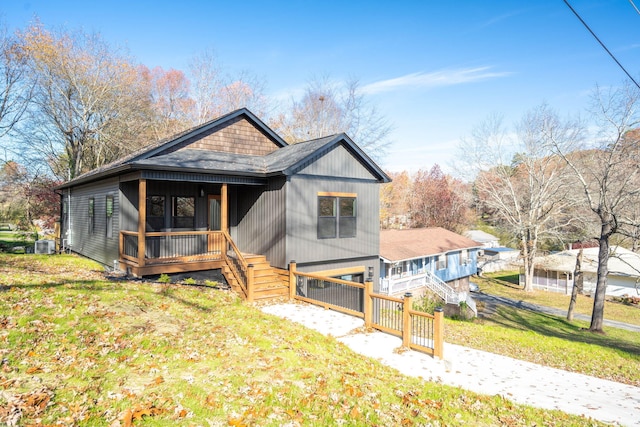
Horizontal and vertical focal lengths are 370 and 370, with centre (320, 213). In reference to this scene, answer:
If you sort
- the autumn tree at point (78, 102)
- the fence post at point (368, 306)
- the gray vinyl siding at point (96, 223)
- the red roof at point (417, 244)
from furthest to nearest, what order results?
the autumn tree at point (78, 102)
the red roof at point (417, 244)
the gray vinyl siding at point (96, 223)
the fence post at point (368, 306)

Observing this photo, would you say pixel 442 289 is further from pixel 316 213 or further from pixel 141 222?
pixel 141 222

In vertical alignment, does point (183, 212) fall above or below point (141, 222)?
above

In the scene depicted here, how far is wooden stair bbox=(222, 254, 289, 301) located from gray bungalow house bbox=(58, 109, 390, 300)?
6 centimetres

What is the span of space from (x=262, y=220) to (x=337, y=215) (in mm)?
2772

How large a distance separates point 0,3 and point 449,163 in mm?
37183

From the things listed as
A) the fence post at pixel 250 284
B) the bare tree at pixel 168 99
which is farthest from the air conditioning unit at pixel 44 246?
the bare tree at pixel 168 99

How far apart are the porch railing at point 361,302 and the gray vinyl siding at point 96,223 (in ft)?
21.9

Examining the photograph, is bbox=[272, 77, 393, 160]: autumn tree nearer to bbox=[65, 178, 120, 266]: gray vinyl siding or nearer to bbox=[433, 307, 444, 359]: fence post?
bbox=[65, 178, 120, 266]: gray vinyl siding

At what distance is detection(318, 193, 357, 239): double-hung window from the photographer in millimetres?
13398

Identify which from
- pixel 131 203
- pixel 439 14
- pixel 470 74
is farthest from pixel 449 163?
pixel 131 203

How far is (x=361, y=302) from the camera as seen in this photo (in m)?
11.8

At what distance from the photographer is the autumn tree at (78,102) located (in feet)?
89.0

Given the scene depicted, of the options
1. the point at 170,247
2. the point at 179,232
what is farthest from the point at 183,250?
the point at 179,232

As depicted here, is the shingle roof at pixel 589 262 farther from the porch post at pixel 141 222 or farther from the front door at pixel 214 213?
the porch post at pixel 141 222
